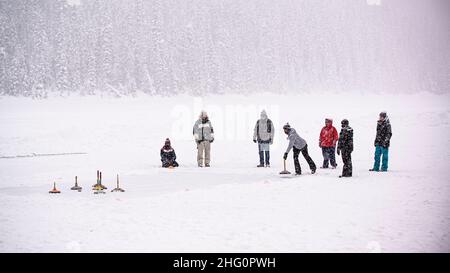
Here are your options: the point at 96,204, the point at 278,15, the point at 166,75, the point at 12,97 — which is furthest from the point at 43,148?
the point at 278,15

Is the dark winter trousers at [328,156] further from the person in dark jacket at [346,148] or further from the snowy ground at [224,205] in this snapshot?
the person in dark jacket at [346,148]

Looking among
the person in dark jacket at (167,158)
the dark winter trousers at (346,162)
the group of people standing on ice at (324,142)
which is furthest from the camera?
the person in dark jacket at (167,158)

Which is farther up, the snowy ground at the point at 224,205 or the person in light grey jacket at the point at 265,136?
the person in light grey jacket at the point at 265,136

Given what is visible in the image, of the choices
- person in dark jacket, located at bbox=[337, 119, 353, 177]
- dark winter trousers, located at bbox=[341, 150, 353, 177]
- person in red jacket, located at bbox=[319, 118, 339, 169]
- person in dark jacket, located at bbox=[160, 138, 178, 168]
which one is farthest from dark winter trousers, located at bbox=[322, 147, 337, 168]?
person in dark jacket, located at bbox=[160, 138, 178, 168]

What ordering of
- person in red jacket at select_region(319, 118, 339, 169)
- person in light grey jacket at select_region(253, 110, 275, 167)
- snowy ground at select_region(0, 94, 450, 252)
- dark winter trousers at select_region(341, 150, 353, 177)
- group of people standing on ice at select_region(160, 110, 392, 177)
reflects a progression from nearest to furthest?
1. snowy ground at select_region(0, 94, 450, 252)
2. dark winter trousers at select_region(341, 150, 353, 177)
3. group of people standing on ice at select_region(160, 110, 392, 177)
4. person in red jacket at select_region(319, 118, 339, 169)
5. person in light grey jacket at select_region(253, 110, 275, 167)

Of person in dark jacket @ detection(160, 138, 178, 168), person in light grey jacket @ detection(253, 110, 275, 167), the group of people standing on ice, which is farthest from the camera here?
person in dark jacket @ detection(160, 138, 178, 168)

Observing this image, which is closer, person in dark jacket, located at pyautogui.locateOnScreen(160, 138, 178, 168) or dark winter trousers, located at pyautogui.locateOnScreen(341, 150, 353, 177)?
dark winter trousers, located at pyautogui.locateOnScreen(341, 150, 353, 177)

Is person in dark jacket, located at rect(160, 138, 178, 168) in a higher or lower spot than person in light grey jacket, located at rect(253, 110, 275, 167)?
lower

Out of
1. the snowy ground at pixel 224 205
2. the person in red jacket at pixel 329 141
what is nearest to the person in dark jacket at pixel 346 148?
the snowy ground at pixel 224 205

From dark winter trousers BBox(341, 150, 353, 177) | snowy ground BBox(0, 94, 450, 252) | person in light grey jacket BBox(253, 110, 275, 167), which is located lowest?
snowy ground BBox(0, 94, 450, 252)

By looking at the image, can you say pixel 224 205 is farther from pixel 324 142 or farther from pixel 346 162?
pixel 324 142

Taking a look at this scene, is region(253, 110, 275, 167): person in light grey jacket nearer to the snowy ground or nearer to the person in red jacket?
the snowy ground

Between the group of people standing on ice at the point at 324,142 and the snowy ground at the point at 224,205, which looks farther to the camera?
the group of people standing on ice at the point at 324,142
